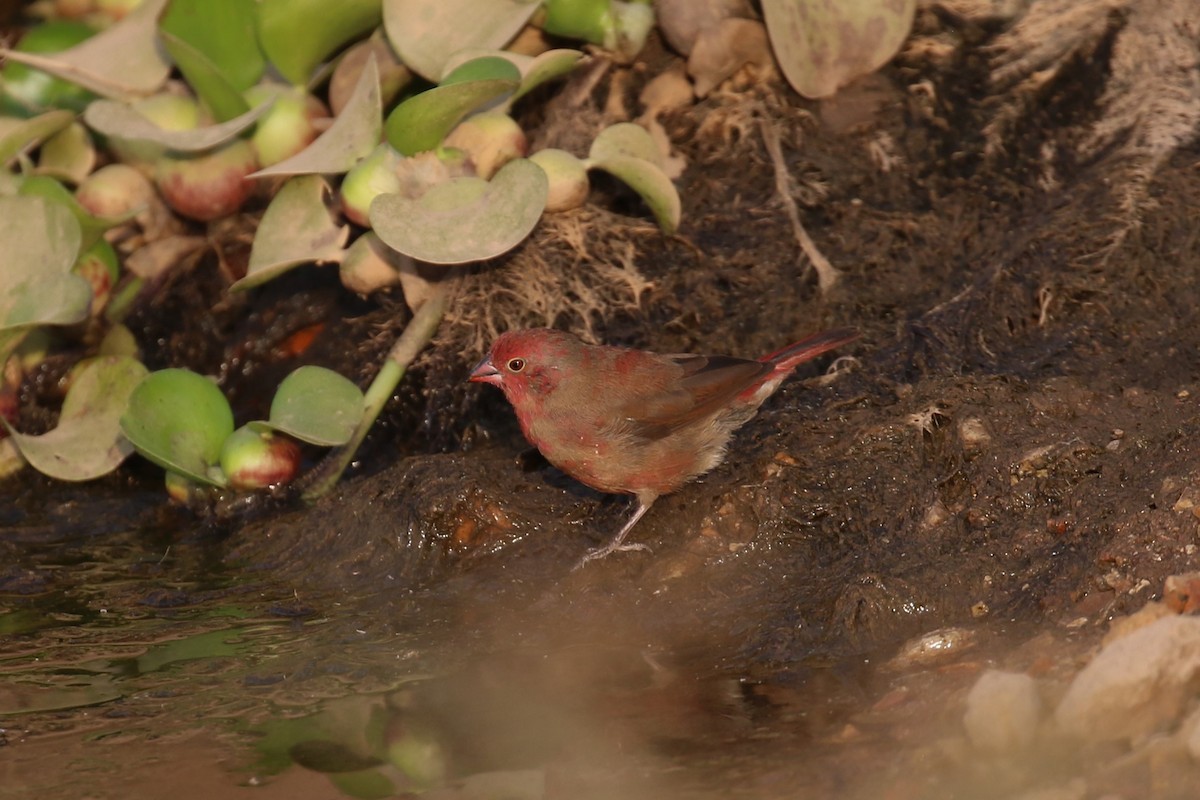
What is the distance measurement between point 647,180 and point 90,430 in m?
2.22

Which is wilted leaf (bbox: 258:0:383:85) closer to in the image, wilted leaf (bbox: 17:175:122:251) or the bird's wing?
wilted leaf (bbox: 17:175:122:251)

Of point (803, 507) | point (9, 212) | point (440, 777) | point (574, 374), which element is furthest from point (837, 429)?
point (9, 212)

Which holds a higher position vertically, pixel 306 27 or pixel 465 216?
pixel 306 27

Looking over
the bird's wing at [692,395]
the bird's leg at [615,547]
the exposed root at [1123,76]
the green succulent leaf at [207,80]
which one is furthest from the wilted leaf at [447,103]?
the exposed root at [1123,76]

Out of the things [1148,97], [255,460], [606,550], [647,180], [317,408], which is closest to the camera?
[606,550]

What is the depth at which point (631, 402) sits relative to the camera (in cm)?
476

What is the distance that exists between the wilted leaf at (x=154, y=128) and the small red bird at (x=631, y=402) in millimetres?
1338

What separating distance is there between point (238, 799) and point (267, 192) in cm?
309

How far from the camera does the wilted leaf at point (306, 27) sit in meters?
5.35

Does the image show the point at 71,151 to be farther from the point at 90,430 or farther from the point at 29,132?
the point at 90,430

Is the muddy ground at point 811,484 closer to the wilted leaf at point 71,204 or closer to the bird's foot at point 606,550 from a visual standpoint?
the bird's foot at point 606,550

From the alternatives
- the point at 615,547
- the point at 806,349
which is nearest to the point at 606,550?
the point at 615,547

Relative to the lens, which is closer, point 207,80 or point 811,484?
point 811,484

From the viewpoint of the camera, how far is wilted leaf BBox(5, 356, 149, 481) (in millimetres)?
5105
